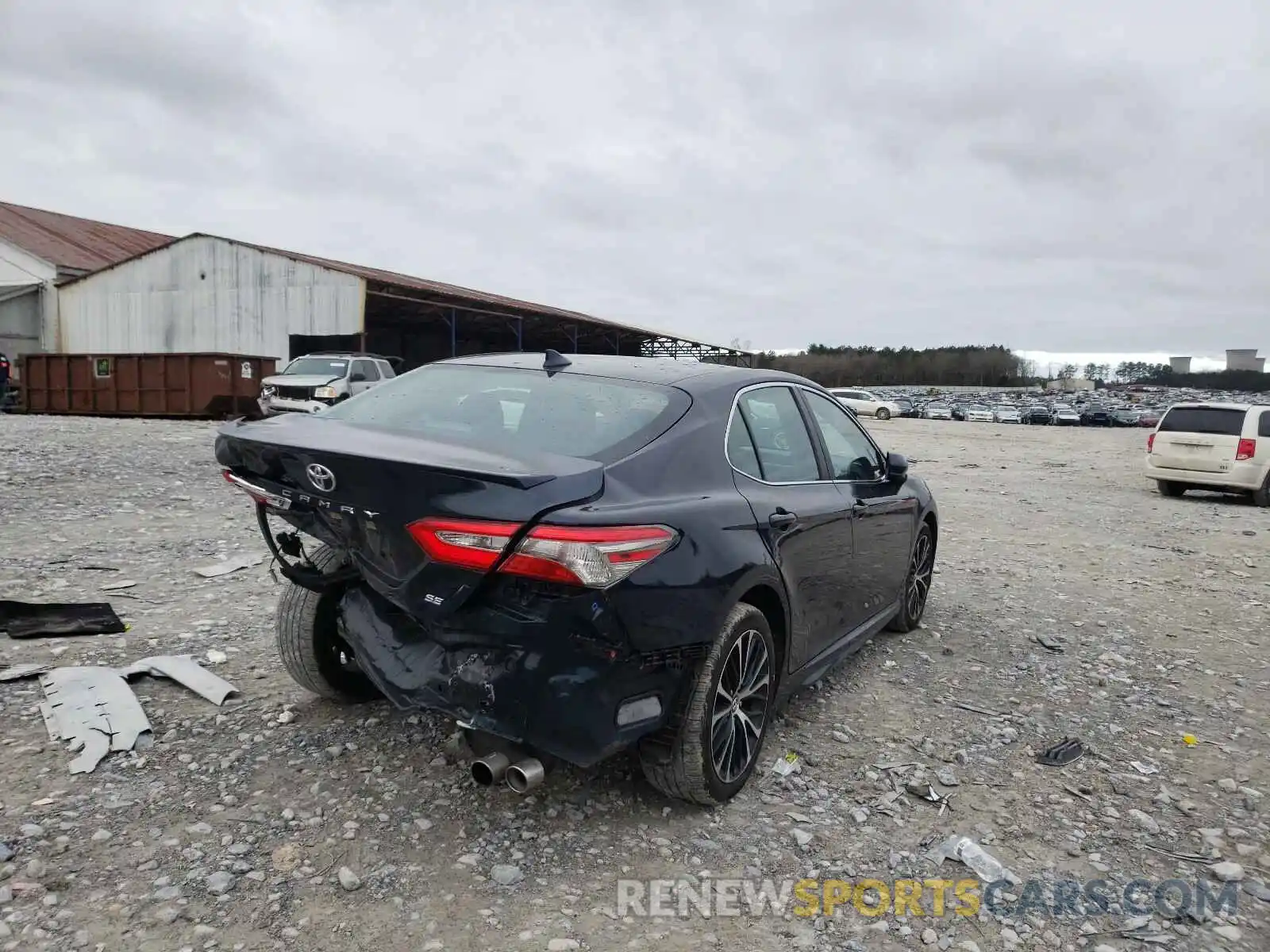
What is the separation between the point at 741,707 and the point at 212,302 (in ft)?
93.9

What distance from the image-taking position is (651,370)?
3.71 m

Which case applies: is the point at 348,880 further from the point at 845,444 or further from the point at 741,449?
the point at 845,444

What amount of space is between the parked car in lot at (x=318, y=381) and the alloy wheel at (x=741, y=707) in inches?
574

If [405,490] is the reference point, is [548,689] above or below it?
below

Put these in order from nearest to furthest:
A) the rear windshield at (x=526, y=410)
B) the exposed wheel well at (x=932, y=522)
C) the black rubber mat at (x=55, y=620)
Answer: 1. the rear windshield at (x=526, y=410)
2. the black rubber mat at (x=55, y=620)
3. the exposed wheel well at (x=932, y=522)

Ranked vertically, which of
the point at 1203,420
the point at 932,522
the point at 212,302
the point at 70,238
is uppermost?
the point at 70,238

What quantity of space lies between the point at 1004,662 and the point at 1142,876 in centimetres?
223

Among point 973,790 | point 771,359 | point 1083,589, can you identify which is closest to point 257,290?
point 1083,589

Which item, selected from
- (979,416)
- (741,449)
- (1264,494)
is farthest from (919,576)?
(979,416)

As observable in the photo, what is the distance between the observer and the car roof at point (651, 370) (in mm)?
3559

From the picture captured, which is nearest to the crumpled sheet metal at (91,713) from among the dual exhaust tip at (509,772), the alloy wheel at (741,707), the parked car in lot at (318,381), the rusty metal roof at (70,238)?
the dual exhaust tip at (509,772)

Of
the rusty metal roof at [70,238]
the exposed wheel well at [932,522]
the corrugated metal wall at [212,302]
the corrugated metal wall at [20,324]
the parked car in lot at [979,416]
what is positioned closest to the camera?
the exposed wheel well at [932,522]

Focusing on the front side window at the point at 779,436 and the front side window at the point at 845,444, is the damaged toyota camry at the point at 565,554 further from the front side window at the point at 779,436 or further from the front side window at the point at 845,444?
the front side window at the point at 845,444

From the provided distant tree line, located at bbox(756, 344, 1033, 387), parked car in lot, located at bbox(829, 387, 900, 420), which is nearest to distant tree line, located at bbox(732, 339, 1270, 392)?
distant tree line, located at bbox(756, 344, 1033, 387)
